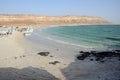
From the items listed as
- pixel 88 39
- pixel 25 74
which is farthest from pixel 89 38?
pixel 25 74

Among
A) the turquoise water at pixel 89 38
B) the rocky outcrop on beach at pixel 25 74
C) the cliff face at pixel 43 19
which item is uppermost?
the rocky outcrop on beach at pixel 25 74

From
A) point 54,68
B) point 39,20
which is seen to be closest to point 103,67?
point 54,68

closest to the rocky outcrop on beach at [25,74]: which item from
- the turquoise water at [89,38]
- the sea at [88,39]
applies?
the sea at [88,39]

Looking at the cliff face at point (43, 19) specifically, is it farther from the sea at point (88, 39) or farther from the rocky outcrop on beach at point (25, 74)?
the rocky outcrop on beach at point (25, 74)

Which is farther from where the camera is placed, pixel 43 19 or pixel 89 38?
pixel 43 19

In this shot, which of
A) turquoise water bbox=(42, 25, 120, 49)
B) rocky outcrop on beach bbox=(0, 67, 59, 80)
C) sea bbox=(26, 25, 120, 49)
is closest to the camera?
rocky outcrop on beach bbox=(0, 67, 59, 80)

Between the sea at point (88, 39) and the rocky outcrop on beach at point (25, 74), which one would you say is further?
the sea at point (88, 39)

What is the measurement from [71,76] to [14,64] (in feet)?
12.9

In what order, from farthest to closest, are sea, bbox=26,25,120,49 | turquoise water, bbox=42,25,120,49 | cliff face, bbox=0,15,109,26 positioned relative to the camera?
cliff face, bbox=0,15,109,26 → turquoise water, bbox=42,25,120,49 → sea, bbox=26,25,120,49

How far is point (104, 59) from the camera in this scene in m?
14.5

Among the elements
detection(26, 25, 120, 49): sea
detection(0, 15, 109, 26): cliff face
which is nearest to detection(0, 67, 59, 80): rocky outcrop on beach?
detection(26, 25, 120, 49): sea

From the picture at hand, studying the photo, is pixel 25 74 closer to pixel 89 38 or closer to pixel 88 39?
pixel 88 39

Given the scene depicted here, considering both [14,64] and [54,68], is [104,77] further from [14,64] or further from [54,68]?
[14,64]

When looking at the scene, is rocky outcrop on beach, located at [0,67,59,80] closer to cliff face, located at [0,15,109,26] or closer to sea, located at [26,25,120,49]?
sea, located at [26,25,120,49]
